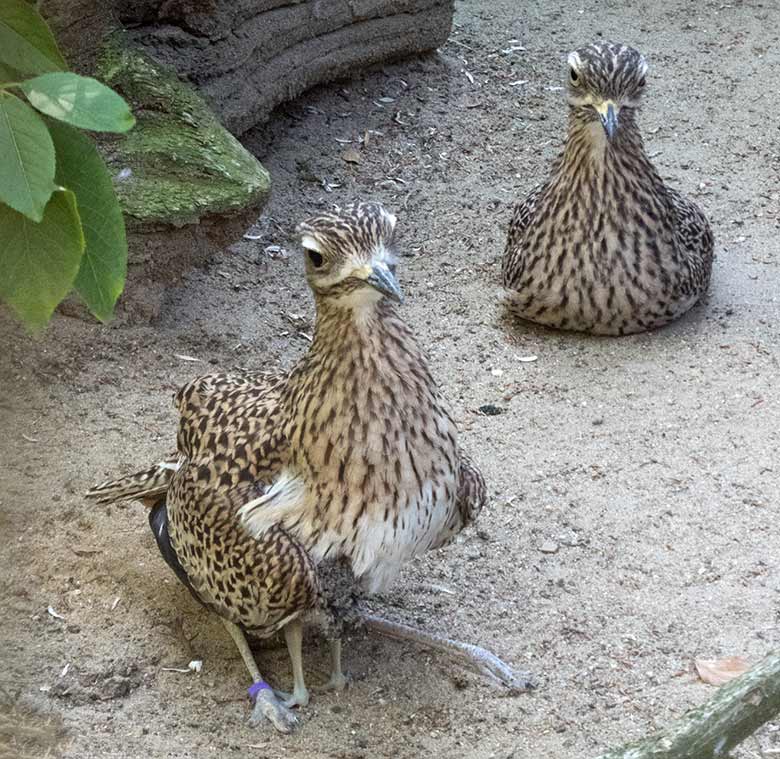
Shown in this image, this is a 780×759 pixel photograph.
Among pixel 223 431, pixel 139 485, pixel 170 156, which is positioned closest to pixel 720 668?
pixel 223 431

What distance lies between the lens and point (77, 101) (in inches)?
74.1

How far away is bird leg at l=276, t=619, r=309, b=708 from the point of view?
3840 millimetres

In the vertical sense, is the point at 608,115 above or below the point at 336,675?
above

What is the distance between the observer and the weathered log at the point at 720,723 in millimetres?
2418

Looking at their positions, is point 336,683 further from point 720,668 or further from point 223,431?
point 720,668

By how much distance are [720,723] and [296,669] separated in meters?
1.67

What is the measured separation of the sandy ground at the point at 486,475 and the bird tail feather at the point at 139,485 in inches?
10.9

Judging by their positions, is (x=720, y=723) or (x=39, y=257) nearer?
(x=39, y=257)

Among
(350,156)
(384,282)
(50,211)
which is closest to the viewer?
(50,211)

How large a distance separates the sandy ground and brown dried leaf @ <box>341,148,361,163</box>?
41mm

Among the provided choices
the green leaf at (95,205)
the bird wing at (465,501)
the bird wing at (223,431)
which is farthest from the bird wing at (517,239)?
the green leaf at (95,205)

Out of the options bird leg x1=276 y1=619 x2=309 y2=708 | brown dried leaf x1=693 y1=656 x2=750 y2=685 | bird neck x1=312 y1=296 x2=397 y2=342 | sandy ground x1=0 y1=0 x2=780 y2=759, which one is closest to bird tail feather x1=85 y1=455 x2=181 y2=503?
sandy ground x1=0 y1=0 x2=780 y2=759

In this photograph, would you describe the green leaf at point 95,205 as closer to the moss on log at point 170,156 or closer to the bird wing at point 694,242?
the moss on log at point 170,156

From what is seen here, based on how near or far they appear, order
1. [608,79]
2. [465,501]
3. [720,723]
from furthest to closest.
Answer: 1. [608,79]
2. [465,501]
3. [720,723]
